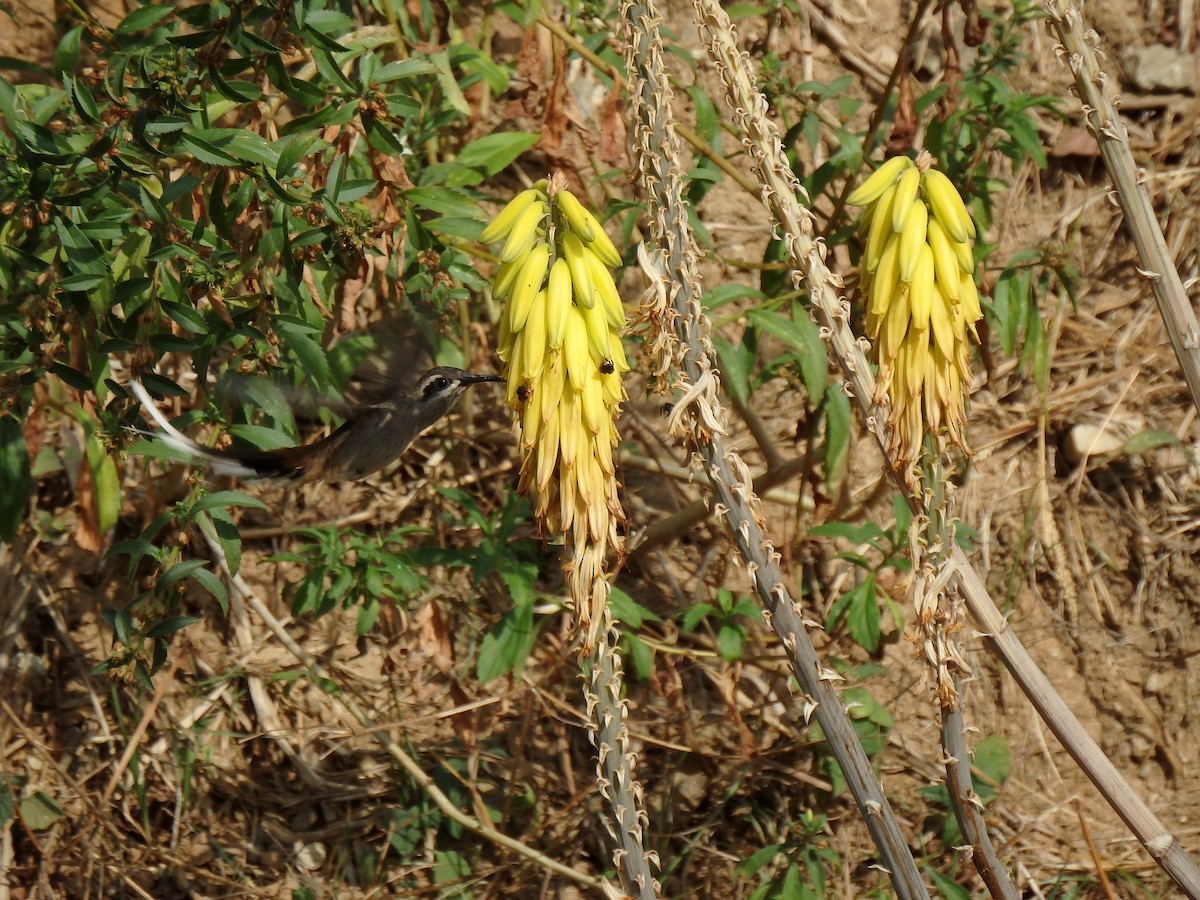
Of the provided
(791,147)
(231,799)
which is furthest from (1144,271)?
(231,799)

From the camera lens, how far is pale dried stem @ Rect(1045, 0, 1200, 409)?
1.98m

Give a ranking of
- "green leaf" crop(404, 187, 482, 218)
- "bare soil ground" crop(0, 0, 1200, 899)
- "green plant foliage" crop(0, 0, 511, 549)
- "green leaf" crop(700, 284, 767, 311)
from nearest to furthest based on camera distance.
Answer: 1. "green plant foliage" crop(0, 0, 511, 549)
2. "green leaf" crop(404, 187, 482, 218)
3. "green leaf" crop(700, 284, 767, 311)
4. "bare soil ground" crop(0, 0, 1200, 899)

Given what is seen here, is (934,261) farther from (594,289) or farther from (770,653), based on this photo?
(770,653)

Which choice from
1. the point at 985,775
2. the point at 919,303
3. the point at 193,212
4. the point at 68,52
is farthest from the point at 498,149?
the point at 985,775

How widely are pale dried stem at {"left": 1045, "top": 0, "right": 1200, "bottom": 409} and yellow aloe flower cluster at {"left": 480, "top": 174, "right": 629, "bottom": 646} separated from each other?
847 mm

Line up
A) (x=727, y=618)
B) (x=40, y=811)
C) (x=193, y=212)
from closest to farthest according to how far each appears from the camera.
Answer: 1. (x=193, y=212)
2. (x=727, y=618)
3. (x=40, y=811)

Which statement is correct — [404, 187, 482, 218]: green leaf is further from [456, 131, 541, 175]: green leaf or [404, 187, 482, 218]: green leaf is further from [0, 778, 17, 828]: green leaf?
[0, 778, 17, 828]: green leaf

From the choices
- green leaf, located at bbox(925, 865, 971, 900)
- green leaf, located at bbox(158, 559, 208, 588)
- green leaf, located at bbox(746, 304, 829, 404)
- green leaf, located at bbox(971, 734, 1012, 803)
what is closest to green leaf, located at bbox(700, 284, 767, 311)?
green leaf, located at bbox(746, 304, 829, 404)

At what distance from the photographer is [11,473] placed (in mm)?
2574

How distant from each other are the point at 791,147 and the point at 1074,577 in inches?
81.3

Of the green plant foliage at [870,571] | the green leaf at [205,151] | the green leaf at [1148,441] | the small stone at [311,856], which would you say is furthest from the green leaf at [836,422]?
the small stone at [311,856]

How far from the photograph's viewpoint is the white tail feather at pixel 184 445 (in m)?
2.46

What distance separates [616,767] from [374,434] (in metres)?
1.56

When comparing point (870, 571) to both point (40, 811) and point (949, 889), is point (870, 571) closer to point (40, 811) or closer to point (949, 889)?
point (949, 889)
